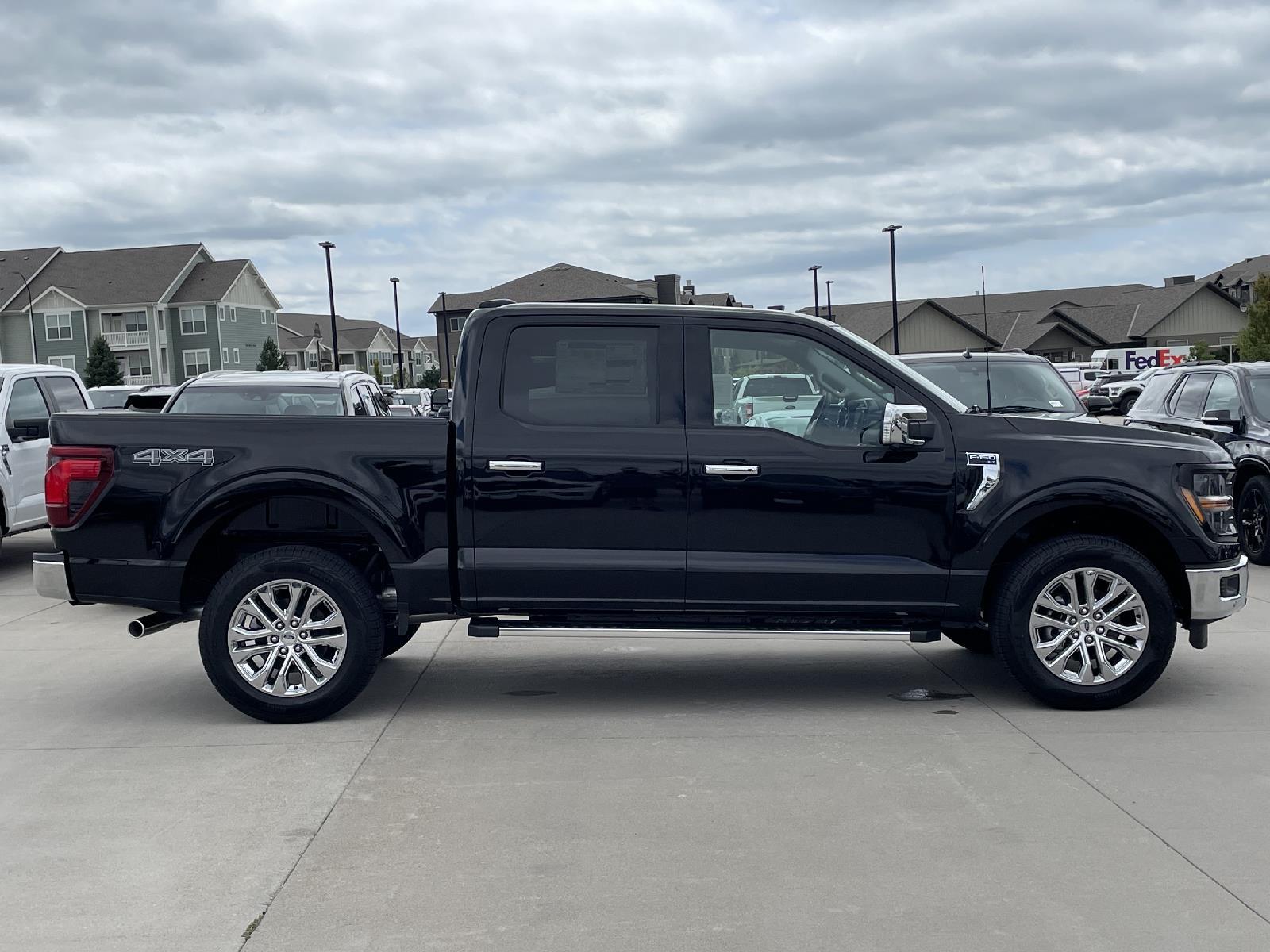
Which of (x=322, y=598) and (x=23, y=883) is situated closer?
(x=23, y=883)

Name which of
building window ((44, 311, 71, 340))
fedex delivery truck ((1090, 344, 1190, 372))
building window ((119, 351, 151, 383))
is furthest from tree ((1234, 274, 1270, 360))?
building window ((44, 311, 71, 340))

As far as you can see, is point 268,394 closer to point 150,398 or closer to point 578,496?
point 150,398

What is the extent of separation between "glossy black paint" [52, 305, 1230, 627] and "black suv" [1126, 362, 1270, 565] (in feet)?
17.9

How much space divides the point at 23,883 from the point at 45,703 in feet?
9.96

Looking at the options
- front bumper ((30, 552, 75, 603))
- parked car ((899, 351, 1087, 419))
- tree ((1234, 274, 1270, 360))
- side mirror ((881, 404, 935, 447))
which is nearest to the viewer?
side mirror ((881, 404, 935, 447))

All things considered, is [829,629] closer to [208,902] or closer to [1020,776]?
[1020,776]

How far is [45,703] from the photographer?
7.46m

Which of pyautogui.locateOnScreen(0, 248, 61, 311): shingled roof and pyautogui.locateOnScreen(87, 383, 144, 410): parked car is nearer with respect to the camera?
pyautogui.locateOnScreen(87, 383, 144, 410): parked car

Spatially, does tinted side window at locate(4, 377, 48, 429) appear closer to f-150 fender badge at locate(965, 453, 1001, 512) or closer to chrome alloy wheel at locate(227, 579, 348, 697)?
chrome alloy wheel at locate(227, 579, 348, 697)

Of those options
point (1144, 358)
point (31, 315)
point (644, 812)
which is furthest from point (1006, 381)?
point (31, 315)

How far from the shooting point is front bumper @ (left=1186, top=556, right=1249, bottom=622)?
682cm

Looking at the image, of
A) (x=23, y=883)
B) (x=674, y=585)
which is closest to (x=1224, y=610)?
(x=674, y=585)

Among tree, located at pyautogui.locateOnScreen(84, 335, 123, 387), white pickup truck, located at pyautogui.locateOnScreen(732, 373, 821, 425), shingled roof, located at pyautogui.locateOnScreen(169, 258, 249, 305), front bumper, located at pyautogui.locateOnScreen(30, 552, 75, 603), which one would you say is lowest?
front bumper, located at pyautogui.locateOnScreen(30, 552, 75, 603)

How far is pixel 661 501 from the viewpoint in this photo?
6.73 meters
